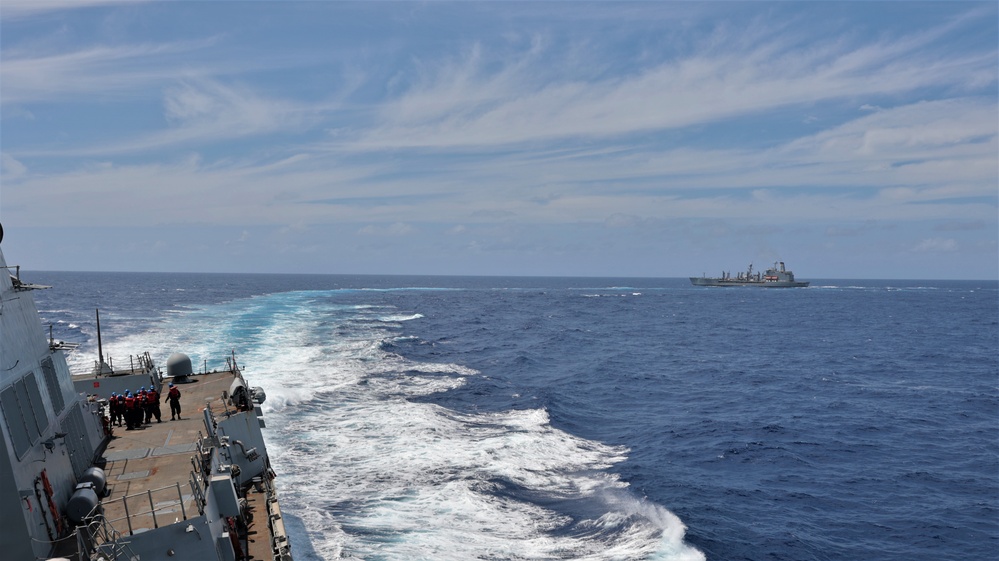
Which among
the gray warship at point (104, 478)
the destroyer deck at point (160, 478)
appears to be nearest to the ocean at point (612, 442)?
the destroyer deck at point (160, 478)

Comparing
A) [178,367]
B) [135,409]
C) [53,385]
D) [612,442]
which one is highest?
[53,385]

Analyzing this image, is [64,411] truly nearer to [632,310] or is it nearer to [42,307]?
[42,307]

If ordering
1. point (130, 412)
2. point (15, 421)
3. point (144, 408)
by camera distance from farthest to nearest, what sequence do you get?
point (144, 408), point (130, 412), point (15, 421)

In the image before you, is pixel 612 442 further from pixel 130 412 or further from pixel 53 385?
pixel 53 385

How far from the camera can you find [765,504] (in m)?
31.2

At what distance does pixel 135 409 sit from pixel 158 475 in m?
6.63

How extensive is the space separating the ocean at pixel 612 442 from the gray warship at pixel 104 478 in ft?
18.5

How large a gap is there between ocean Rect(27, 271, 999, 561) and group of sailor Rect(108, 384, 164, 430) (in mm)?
7354

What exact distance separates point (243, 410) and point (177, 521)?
38.0ft

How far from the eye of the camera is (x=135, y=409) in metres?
24.5

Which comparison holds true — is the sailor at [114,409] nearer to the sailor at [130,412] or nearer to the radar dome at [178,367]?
the sailor at [130,412]

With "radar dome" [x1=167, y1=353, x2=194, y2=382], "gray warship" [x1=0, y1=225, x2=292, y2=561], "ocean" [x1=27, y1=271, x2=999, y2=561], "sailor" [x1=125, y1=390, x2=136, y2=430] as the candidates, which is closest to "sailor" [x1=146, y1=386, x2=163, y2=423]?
"gray warship" [x1=0, y1=225, x2=292, y2=561]

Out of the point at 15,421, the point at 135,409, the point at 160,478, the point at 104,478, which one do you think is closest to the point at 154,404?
the point at 135,409

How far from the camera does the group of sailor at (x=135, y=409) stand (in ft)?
80.4
